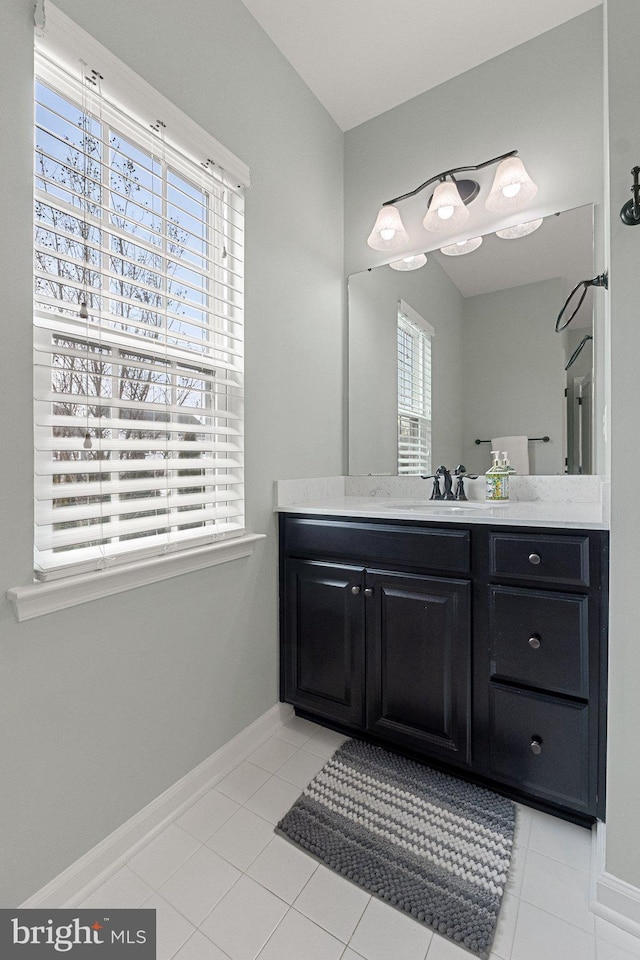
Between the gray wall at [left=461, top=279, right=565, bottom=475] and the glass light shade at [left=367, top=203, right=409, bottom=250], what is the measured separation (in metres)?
0.45

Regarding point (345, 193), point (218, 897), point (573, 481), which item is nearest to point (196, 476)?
point (218, 897)

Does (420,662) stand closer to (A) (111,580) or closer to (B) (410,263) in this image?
(A) (111,580)

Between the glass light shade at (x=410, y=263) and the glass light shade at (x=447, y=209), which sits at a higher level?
the glass light shade at (x=447, y=209)

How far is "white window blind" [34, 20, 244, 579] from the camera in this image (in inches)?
44.5

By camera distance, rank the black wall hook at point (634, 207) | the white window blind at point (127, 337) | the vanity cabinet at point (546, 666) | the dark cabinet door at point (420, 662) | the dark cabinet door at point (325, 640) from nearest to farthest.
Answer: the black wall hook at point (634, 207) < the white window blind at point (127, 337) < the vanity cabinet at point (546, 666) < the dark cabinet door at point (420, 662) < the dark cabinet door at point (325, 640)

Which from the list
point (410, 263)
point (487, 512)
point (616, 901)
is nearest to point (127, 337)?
point (487, 512)

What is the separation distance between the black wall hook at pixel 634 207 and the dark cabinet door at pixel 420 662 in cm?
104

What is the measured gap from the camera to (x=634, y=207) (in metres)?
1.03

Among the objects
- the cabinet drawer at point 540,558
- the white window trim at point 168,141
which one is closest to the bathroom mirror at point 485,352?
the cabinet drawer at point 540,558

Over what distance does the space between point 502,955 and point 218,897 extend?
68cm

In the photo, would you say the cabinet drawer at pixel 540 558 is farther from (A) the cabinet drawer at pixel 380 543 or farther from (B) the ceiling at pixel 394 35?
(B) the ceiling at pixel 394 35

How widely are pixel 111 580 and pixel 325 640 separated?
88cm

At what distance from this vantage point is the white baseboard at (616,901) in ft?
3.53

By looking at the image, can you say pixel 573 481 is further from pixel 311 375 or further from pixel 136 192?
pixel 136 192
